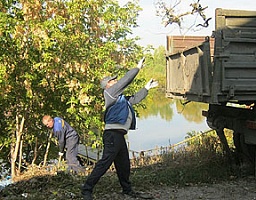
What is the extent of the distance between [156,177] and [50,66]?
556 centimetres

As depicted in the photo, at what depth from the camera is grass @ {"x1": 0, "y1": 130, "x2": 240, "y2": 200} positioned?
544 cm

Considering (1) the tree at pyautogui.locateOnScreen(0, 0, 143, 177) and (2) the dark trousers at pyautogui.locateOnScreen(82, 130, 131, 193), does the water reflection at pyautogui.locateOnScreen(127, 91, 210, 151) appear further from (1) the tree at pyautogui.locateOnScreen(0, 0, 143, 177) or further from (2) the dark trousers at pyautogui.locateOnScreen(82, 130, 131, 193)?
(2) the dark trousers at pyautogui.locateOnScreen(82, 130, 131, 193)

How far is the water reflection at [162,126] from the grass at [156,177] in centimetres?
1169

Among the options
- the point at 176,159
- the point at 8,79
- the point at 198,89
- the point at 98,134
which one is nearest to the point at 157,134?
the point at 98,134

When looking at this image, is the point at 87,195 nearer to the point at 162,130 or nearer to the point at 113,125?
the point at 113,125

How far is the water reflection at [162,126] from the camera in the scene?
73.5 feet

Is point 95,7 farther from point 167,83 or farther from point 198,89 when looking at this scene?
point 198,89

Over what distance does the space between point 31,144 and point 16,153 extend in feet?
2.98

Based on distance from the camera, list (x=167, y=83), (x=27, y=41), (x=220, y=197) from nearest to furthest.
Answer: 1. (x=220, y=197)
2. (x=167, y=83)
3. (x=27, y=41)

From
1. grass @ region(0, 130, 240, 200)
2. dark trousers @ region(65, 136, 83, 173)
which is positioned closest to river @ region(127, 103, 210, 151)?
dark trousers @ region(65, 136, 83, 173)

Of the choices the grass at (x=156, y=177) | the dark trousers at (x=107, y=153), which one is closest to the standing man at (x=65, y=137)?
the grass at (x=156, y=177)

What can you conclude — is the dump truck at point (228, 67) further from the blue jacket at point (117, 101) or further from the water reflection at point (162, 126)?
the water reflection at point (162, 126)

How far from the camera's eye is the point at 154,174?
21.0 feet

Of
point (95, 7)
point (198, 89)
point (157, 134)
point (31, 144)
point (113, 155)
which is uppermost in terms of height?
point (95, 7)
